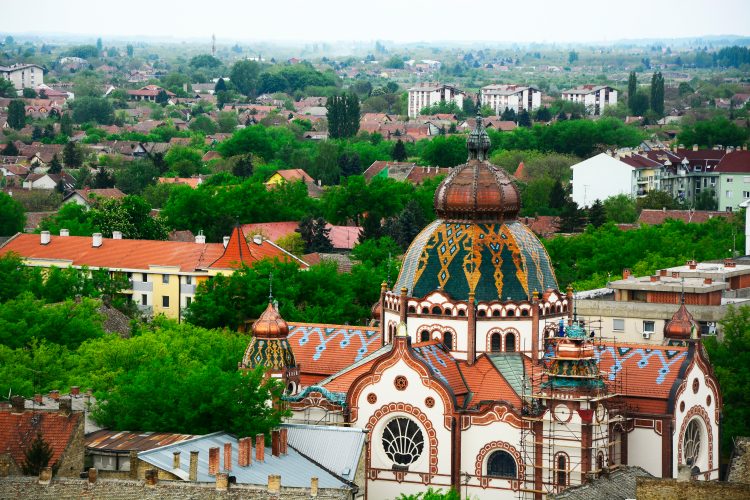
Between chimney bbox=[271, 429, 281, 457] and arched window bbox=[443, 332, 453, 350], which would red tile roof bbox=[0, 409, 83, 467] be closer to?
chimney bbox=[271, 429, 281, 457]

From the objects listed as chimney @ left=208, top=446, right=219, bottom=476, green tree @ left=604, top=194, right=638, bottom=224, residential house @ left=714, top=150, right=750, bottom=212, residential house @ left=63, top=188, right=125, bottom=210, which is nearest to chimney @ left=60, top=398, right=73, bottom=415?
chimney @ left=208, top=446, right=219, bottom=476

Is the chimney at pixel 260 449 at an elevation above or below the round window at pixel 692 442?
above

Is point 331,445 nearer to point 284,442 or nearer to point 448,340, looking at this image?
point 284,442

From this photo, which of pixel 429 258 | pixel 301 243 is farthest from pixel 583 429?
pixel 301 243

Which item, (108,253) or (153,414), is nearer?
(153,414)

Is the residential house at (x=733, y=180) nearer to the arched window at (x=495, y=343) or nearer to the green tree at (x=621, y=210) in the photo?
the green tree at (x=621, y=210)

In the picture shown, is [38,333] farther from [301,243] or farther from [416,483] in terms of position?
[301,243]

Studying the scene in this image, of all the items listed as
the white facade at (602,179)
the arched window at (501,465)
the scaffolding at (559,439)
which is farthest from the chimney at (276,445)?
the white facade at (602,179)
